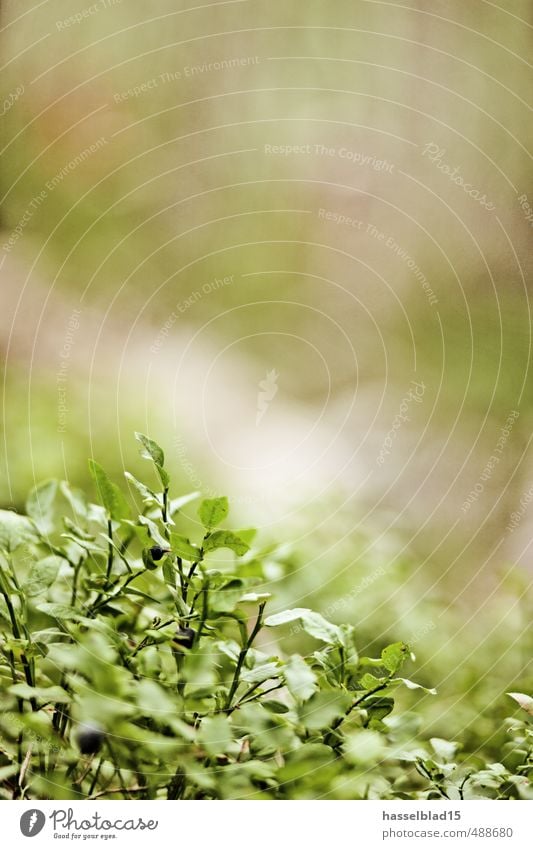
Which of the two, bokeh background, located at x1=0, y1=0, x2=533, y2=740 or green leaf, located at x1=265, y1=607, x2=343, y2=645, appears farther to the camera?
bokeh background, located at x1=0, y1=0, x2=533, y2=740

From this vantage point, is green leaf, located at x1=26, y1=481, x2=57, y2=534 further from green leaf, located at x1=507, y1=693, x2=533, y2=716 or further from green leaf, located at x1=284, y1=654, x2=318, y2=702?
green leaf, located at x1=507, y1=693, x2=533, y2=716

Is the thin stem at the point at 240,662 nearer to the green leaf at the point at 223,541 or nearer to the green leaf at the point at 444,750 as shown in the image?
the green leaf at the point at 223,541

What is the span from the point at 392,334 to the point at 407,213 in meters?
0.15

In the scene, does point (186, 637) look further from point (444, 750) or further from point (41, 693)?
point (444, 750)

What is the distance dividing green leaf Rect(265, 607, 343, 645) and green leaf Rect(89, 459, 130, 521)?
10cm

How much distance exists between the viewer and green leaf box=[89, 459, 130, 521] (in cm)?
36

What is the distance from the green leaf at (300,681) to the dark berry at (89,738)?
0.09 meters

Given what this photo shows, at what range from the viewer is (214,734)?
0.98ft

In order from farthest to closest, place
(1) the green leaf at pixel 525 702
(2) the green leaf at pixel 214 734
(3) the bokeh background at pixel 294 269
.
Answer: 1. (3) the bokeh background at pixel 294 269
2. (1) the green leaf at pixel 525 702
3. (2) the green leaf at pixel 214 734

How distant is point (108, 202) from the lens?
74 cm
